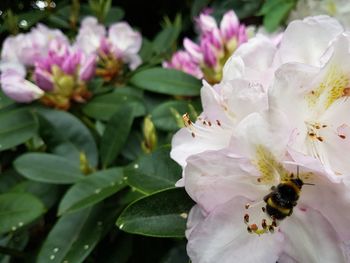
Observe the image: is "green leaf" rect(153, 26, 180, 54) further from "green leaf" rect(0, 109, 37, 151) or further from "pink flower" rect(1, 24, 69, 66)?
"green leaf" rect(0, 109, 37, 151)

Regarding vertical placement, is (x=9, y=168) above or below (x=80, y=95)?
below

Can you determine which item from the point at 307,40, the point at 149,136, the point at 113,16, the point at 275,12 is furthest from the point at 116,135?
the point at 113,16

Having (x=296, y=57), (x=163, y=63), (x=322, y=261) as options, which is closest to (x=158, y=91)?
(x=163, y=63)

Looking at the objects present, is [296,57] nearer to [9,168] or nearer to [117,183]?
[117,183]

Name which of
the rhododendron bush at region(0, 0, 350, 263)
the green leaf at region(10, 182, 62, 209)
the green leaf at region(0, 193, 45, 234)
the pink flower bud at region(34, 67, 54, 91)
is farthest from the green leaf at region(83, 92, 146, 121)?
the green leaf at region(0, 193, 45, 234)

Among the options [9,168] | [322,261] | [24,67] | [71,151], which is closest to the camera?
[322,261]

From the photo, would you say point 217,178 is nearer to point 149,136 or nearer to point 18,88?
point 149,136

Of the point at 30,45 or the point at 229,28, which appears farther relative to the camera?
the point at 30,45
